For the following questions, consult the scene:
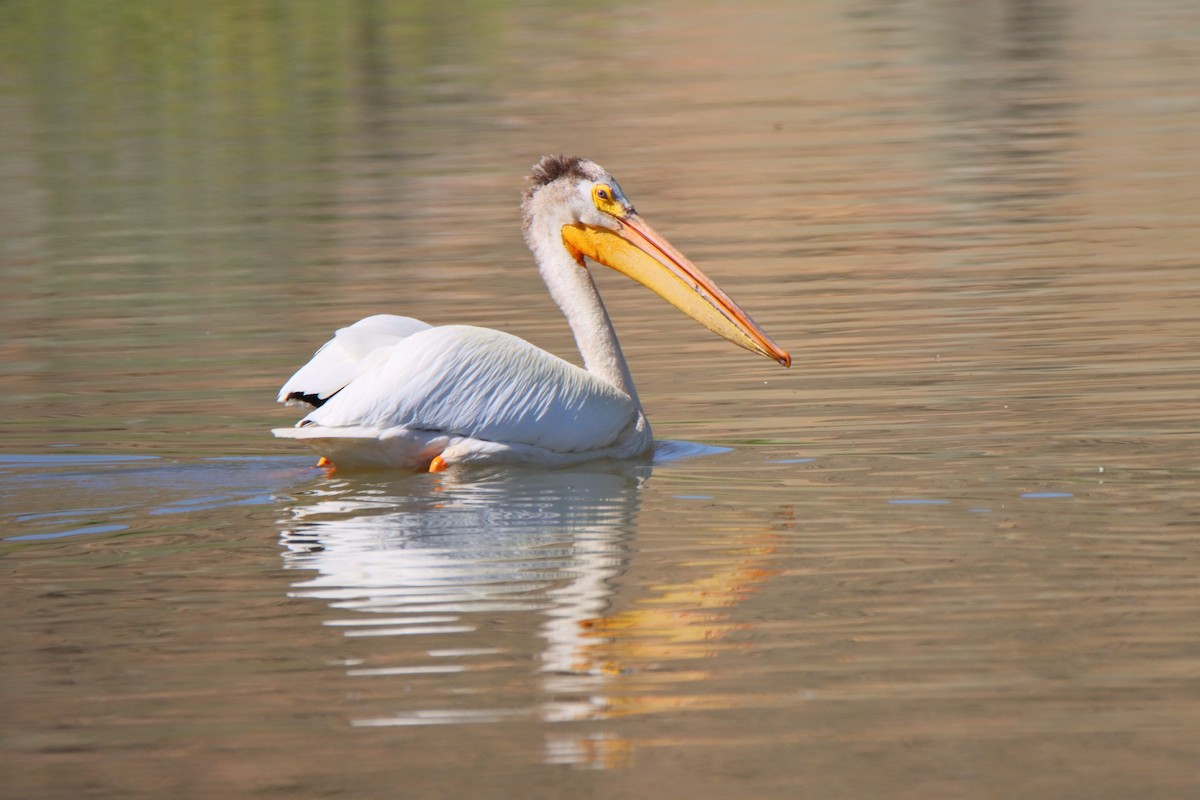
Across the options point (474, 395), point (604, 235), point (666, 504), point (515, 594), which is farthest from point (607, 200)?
point (515, 594)

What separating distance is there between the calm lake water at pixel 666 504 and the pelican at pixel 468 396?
120 millimetres

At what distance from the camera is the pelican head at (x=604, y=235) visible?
24.1 feet

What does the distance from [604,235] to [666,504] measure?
1622 mm

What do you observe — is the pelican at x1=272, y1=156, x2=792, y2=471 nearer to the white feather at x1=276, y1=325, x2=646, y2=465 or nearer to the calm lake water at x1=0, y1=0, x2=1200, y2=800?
the white feather at x1=276, y1=325, x2=646, y2=465

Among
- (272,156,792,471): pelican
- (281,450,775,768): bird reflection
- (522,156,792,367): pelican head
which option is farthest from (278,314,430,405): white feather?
(522,156,792,367): pelican head

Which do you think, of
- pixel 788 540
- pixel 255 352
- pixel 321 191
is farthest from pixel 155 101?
pixel 788 540

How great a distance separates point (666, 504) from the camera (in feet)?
20.2

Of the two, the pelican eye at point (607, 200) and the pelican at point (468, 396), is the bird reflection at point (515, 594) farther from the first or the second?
the pelican eye at point (607, 200)

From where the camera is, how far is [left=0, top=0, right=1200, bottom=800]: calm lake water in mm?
4086

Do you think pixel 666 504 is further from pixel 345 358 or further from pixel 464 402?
pixel 345 358

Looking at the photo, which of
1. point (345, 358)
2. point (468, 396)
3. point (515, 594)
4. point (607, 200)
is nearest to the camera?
point (515, 594)

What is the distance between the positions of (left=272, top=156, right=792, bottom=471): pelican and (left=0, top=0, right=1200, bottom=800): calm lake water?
120 mm

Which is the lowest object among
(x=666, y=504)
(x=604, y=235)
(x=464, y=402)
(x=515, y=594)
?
(x=666, y=504)

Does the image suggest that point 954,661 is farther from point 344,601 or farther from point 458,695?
point 344,601
